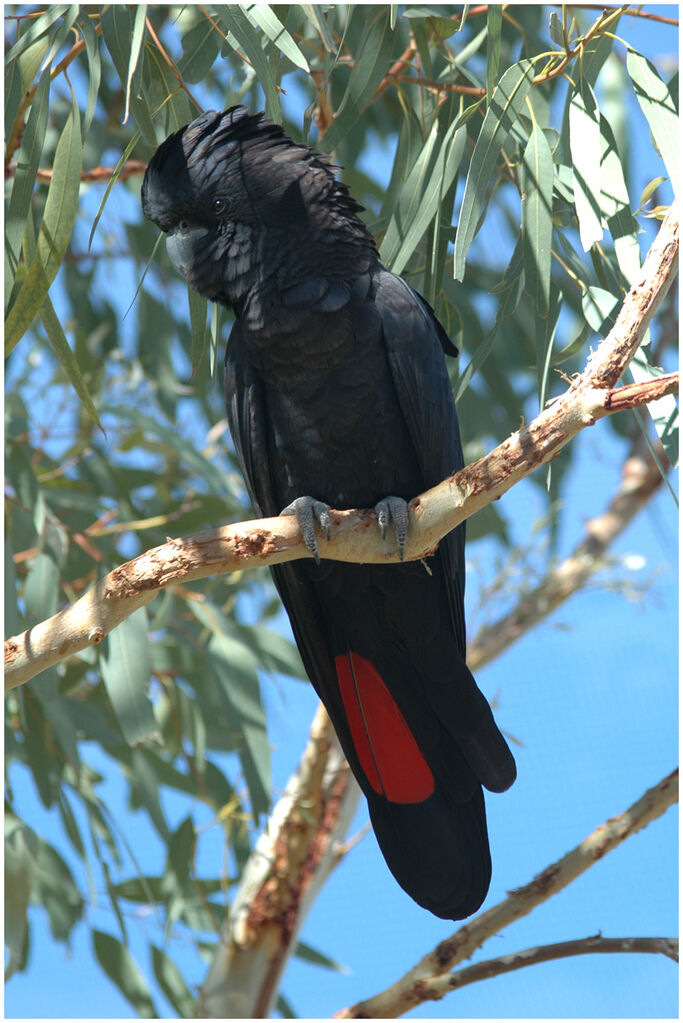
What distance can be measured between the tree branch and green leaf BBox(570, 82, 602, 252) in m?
0.24

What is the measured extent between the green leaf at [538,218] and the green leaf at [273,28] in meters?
0.34

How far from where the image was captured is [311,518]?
142cm

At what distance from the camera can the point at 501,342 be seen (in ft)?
8.71

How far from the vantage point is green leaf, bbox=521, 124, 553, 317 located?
145 centimetres

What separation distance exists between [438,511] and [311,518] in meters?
0.22

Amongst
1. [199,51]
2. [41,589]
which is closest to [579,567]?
[41,589]

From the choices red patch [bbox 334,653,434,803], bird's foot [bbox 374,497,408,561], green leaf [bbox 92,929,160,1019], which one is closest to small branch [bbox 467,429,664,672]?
red patch [bbox 334,653,434,803]

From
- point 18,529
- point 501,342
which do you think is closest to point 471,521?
point 501,342

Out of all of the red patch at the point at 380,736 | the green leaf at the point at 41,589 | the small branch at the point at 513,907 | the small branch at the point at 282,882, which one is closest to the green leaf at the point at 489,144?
the red patch at the point at 380,736

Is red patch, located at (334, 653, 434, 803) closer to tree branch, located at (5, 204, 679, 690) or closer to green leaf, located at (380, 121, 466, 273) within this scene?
tree branch, located at (5, 204, 679, 690)

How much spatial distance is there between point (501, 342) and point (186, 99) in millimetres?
1215

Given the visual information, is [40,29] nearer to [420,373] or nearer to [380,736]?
[420,373]

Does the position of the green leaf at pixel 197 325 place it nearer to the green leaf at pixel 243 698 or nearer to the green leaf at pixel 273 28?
the green leaf at pixel 273 28

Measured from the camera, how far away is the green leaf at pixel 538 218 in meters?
1.45
